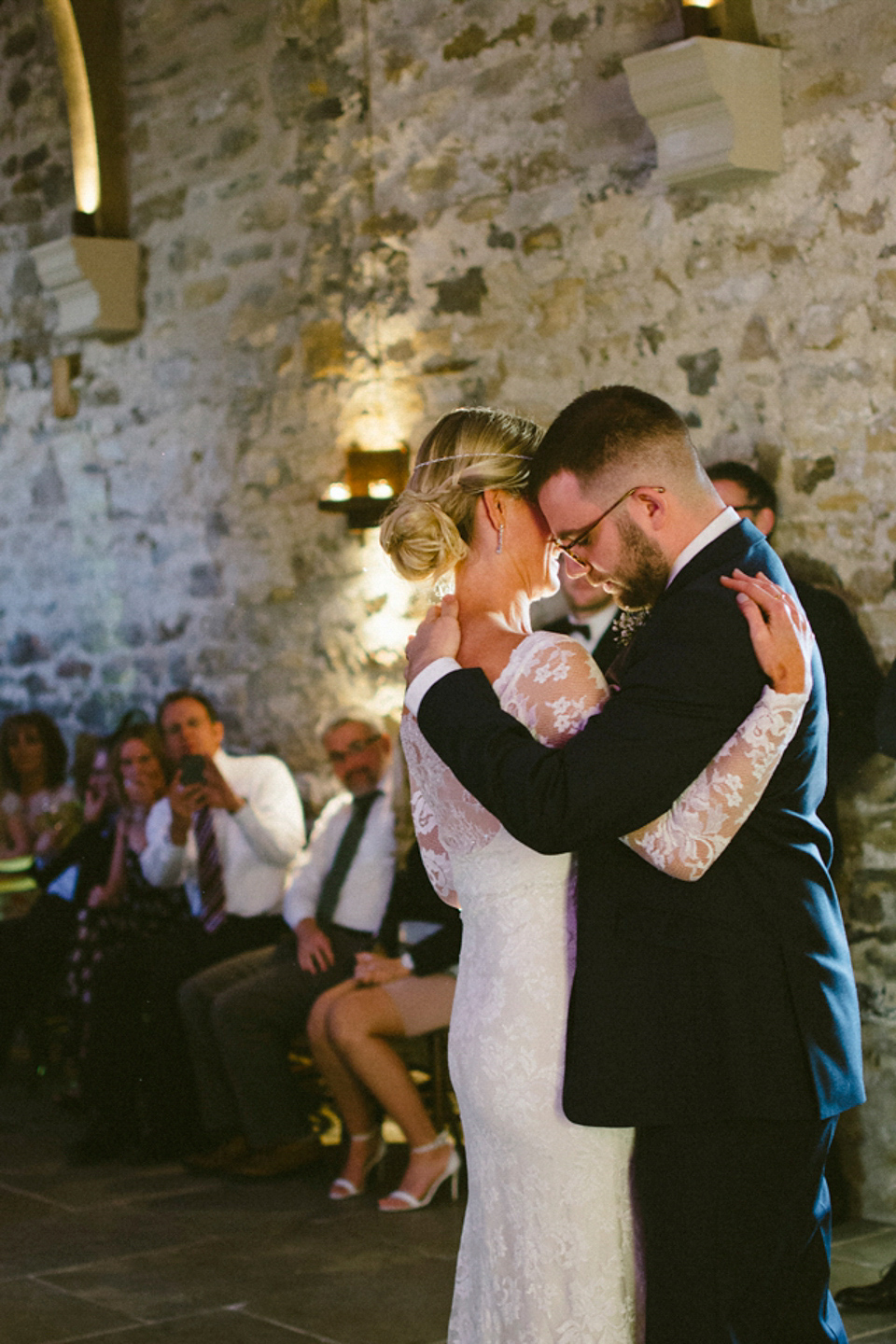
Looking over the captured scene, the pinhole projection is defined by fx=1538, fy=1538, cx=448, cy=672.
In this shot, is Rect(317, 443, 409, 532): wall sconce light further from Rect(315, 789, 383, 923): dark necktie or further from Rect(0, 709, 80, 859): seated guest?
Rect(0, 709, 80, 859): seated guest

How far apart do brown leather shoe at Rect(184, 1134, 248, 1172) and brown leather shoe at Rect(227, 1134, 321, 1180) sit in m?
0.02

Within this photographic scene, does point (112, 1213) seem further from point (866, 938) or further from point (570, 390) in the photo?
point (570, 390)

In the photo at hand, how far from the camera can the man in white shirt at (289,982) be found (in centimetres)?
456

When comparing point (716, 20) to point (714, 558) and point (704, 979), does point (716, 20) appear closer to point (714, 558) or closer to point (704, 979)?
point (714, 558)

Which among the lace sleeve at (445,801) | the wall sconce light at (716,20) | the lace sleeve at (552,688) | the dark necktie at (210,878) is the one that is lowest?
the dark necktie at (210,878)

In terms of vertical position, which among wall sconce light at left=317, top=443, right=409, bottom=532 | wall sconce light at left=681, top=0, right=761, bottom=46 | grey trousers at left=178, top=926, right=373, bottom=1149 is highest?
wall sconce light at left=681, top=0, right=761, bottom=46

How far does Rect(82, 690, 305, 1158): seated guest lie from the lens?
4.74m

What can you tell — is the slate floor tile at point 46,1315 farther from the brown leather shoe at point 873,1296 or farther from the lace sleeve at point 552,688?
the lace sleeve at point 552,688

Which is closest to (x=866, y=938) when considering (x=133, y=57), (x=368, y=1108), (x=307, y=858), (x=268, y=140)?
(x=368, y=1108)

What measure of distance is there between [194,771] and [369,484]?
3.78 ft

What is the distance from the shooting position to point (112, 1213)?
4.20 metres

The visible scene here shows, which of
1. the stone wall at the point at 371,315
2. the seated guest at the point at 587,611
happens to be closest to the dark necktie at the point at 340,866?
the stone wall at the point at 371,315

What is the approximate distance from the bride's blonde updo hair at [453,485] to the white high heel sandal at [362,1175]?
2717 millimetres

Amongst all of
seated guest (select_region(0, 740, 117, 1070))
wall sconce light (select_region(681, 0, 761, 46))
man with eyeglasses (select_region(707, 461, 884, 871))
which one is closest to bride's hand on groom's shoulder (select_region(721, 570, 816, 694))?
man with eyeglasses (select_region(707, 461, 884, 871))
